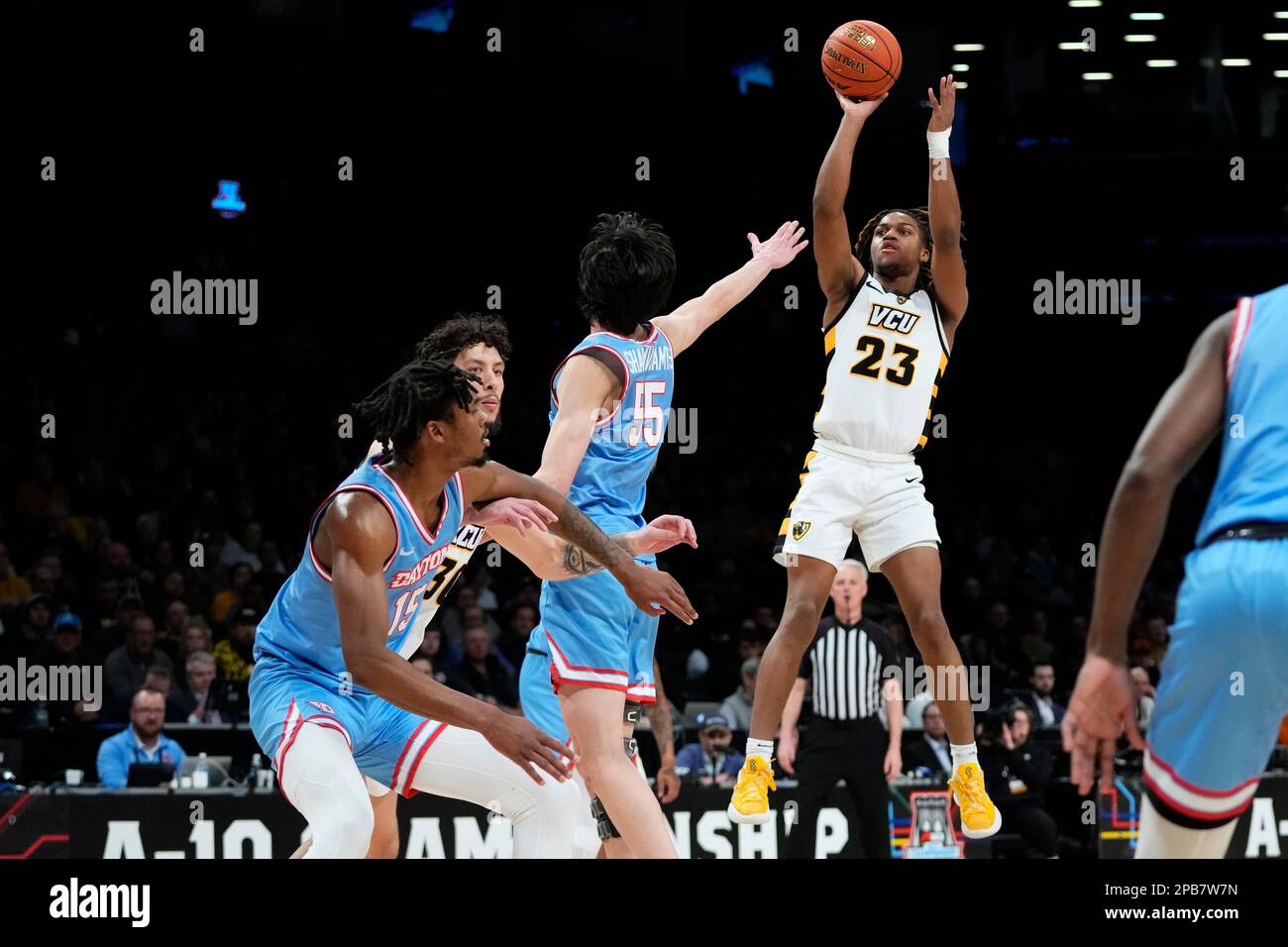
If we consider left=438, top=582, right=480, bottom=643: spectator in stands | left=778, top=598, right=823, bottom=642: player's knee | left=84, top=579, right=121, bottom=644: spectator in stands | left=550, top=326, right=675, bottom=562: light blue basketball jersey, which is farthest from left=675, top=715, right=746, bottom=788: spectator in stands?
left=84, top=579, right=121, bottom=644: spectator in stands

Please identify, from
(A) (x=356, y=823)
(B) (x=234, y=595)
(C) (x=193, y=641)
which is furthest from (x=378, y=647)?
(B) (x=234, y=595)

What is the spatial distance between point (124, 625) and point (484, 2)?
762 centimetres

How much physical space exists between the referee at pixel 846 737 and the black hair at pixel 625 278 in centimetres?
341

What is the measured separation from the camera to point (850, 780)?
27.9 ft

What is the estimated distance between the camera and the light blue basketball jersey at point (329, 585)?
4480 millimetres

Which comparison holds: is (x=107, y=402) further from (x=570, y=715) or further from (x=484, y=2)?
(x=570, y=715)

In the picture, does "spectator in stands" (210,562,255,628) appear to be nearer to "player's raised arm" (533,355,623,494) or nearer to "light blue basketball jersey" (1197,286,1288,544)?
"player's raised arm" (533,355,623,494)

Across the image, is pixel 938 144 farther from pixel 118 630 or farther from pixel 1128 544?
pixel 118 630

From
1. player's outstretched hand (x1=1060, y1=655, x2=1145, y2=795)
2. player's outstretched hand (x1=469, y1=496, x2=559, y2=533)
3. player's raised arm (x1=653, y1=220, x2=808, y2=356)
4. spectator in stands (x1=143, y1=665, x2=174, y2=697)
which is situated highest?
player's raised arm (x1=653, y1=220, x2=808, y2=356)

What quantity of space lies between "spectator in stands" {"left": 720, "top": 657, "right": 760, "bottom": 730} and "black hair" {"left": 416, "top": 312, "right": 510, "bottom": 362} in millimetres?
4511

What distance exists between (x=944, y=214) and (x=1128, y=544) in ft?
10.3

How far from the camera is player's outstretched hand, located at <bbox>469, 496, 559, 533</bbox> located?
4.67 meters

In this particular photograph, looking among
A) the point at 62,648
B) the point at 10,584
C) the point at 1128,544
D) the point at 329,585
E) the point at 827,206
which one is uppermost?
the point at 827,206
